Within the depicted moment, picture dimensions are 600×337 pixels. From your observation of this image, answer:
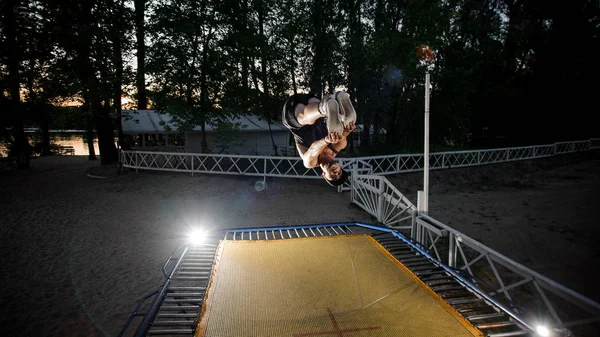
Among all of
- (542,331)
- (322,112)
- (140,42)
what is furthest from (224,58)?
(542,331)

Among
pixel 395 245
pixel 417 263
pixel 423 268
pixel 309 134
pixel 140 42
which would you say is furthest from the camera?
pixel 140 42

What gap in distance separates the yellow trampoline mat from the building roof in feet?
47.7

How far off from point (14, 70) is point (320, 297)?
2313 centimetres

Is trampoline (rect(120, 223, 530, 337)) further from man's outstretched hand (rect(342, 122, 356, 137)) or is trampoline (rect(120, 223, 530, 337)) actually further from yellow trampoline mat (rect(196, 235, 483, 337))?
man's outstretched hand (rect(342, 122, 356, 137))

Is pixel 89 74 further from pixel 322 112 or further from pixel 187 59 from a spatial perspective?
pixel 322 112

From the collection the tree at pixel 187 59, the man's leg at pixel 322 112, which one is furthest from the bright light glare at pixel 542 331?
the tree at pixel 187 59

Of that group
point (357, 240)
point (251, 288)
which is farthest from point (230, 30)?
point (251, 288)

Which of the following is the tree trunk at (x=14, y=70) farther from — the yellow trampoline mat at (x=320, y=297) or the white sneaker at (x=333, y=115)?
the white sneaker at (x=333, y=115)

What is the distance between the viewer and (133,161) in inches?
733

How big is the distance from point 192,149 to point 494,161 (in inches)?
891

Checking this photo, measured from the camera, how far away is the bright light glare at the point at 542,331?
11.0 feet

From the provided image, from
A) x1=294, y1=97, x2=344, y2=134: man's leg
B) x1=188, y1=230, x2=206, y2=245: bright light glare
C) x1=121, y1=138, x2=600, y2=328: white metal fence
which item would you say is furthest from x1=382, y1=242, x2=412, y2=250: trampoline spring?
x1=294, y1=97, x2=344, y2=134: man's leg

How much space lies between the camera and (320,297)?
448 cm

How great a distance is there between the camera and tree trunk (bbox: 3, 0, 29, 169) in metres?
16.5
